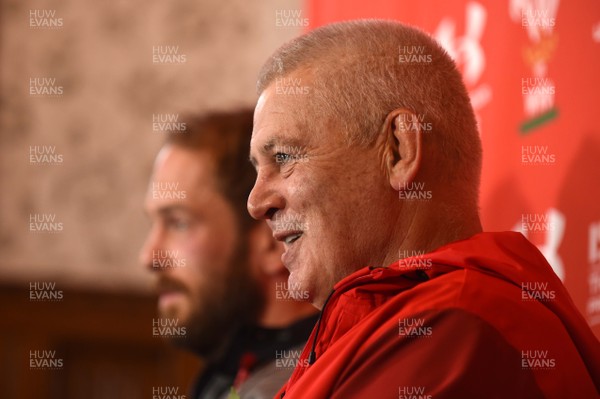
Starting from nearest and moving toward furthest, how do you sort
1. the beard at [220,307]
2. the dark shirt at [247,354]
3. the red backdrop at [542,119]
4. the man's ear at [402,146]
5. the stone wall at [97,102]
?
the man's ear at [402,146] < the red backdrop at [542,119] < the dark shirt at [247,354] < the beard at [220,307] < the stone wall at [97,102]

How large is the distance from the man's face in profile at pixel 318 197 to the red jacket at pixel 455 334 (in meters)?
0.12

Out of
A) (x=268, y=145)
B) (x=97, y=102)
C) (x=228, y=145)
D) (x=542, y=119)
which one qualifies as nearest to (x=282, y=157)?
(x=268, y=145)

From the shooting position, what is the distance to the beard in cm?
210

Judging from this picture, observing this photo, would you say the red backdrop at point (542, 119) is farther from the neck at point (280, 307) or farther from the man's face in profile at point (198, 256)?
the man's face in profile at point (198, 256)

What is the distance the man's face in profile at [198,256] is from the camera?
214 cm

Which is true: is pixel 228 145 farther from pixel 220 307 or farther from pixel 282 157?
pixel 282 157

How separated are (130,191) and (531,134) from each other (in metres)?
2.58

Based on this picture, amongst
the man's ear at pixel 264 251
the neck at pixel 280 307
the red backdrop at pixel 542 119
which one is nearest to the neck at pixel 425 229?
the red backdrop at pixel 542 119

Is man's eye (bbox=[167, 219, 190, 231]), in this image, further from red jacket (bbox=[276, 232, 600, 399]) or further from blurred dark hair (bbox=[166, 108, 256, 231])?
red jacket (bbox=[276, 232, 600, 399])

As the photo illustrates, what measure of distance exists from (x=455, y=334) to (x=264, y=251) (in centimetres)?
114

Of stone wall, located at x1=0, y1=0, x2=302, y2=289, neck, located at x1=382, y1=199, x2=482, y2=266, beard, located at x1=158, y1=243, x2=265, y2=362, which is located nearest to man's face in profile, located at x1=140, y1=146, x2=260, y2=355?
beard, located at x1=158, y1=243, x2=265, y2=362

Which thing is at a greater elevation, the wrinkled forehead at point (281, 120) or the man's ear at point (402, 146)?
the wrinkled forehead at point (281, 120)

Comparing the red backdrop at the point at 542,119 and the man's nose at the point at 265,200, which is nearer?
the man's nose at the point at 265,200

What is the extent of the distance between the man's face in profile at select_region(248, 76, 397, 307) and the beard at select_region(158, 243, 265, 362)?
79 cm
